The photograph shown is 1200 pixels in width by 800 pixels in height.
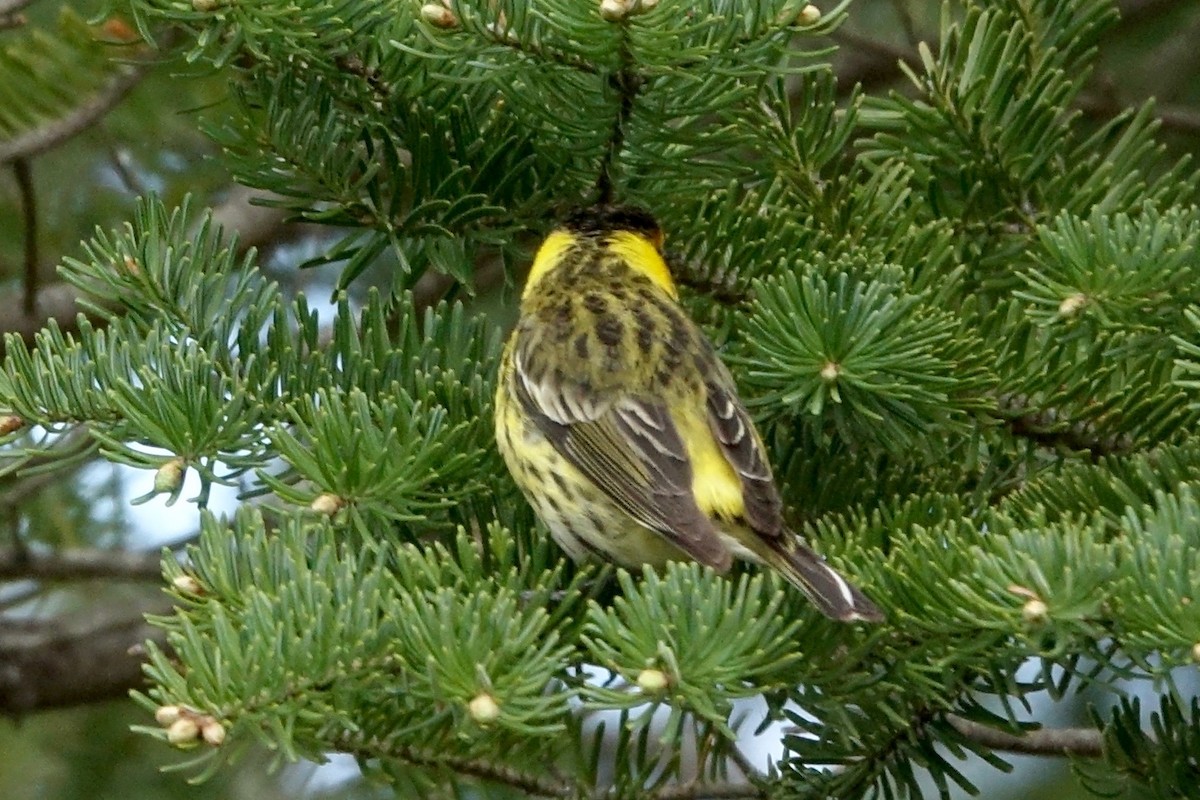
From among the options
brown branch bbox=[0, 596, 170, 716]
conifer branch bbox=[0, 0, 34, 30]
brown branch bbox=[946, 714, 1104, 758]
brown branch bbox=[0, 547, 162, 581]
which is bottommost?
brown branch bbox=[0, 596, 170, 716]

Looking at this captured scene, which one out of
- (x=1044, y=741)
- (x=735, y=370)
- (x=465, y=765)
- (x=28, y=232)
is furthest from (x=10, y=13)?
(x=1044, y=741)

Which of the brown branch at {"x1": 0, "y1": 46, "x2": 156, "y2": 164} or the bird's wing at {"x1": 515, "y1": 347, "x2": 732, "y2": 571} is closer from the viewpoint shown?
the bird's wing at {"x1": 515, "y1": 347, "x2": 732, "y2": 571}

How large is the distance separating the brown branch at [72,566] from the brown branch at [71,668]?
0.11 m

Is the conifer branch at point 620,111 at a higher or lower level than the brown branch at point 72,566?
higher

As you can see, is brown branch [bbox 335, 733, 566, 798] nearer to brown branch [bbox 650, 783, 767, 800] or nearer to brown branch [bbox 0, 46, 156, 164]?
brown branch [bbox 650, 783, 767, 800]

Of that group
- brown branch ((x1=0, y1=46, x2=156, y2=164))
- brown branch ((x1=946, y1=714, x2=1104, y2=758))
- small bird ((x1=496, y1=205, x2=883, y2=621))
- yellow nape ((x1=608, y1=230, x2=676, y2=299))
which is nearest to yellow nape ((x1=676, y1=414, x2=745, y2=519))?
small bird ((x1=496, y1=205, x2=883, y2=621))

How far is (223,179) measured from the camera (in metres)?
3.99

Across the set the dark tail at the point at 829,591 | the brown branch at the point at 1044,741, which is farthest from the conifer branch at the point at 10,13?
the brown branch at the point at 1044,741

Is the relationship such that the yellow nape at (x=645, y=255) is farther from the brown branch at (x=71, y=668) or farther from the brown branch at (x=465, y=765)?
the brown branch at (x=71, y=668)

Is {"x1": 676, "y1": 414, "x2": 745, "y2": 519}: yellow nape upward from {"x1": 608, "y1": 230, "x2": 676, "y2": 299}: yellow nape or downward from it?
downward

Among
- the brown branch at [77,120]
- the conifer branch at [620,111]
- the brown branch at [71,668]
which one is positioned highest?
the conifer branch at [620,111]

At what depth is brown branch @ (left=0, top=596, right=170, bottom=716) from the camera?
11.8ft

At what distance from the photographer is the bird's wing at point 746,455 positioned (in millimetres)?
2279

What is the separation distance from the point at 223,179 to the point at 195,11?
203cm
